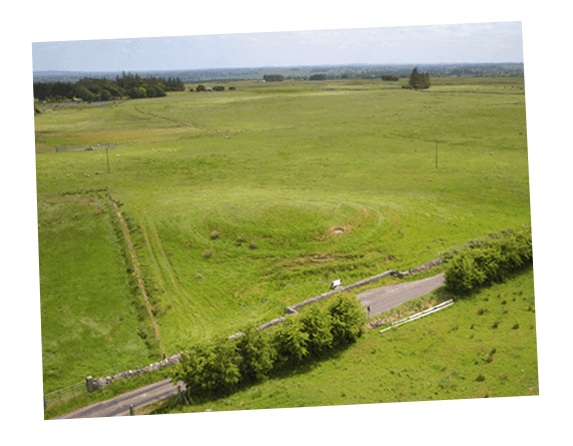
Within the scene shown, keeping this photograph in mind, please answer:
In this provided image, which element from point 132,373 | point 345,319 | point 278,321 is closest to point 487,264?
point 345,319

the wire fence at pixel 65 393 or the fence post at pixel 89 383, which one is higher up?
the fence post at pixel 89 383

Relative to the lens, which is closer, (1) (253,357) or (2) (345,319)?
(1) (253,357)

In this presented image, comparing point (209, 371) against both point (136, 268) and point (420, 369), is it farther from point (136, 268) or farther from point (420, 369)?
point (136, 268)

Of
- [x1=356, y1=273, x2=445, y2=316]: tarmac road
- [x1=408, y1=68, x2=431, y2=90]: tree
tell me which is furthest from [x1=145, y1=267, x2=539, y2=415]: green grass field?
[x1=408, y1=68, x2=431, y2=90]: tree

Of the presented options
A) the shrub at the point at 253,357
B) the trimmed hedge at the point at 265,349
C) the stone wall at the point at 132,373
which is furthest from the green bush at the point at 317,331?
the stone wall at the point at 132,373

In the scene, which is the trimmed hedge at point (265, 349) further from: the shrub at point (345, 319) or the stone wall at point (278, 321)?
the stone wall at point (278, 321)

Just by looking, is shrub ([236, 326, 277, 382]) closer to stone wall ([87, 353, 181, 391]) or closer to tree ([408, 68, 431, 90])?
stone wall ([87, 353, 181, 391])
